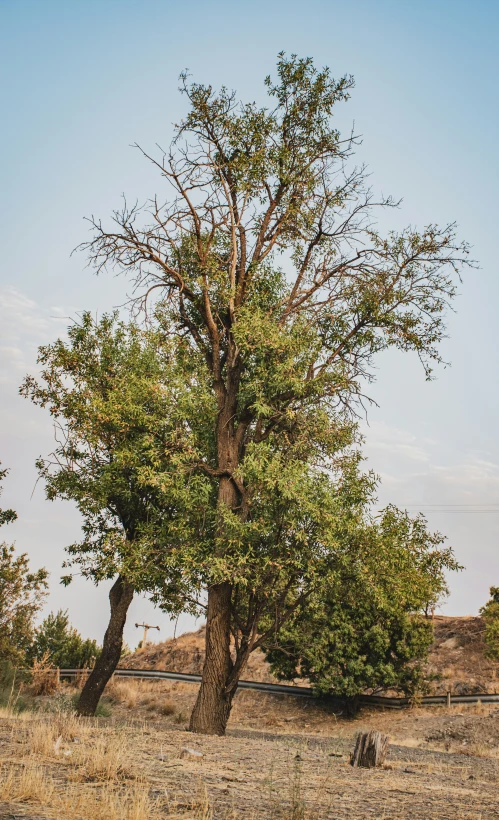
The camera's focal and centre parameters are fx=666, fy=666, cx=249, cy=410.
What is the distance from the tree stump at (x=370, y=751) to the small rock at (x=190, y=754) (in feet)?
8.35

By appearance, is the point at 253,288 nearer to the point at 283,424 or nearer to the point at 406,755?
the point at 283,424

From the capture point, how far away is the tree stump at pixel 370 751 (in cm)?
1004

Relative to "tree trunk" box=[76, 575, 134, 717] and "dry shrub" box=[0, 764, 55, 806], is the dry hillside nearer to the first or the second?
"tree trunk" box=[76, 575, 134, 717]

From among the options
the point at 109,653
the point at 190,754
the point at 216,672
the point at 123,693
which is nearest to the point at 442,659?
the point at 123,693

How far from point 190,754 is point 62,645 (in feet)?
95.0

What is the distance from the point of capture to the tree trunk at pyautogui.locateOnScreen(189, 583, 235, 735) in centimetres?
1376

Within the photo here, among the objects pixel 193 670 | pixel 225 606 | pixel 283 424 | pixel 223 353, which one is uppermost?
pixel 223 353

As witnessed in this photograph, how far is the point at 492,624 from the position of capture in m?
29.3

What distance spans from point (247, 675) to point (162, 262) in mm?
26780

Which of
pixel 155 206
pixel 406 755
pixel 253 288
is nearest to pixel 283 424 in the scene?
pixel 253 288

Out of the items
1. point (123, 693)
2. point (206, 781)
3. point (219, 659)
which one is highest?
point (219, 659)

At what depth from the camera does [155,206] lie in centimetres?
1580

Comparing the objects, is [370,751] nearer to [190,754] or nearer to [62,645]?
[190,754]

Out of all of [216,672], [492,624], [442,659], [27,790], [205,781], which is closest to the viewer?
[27,790]
